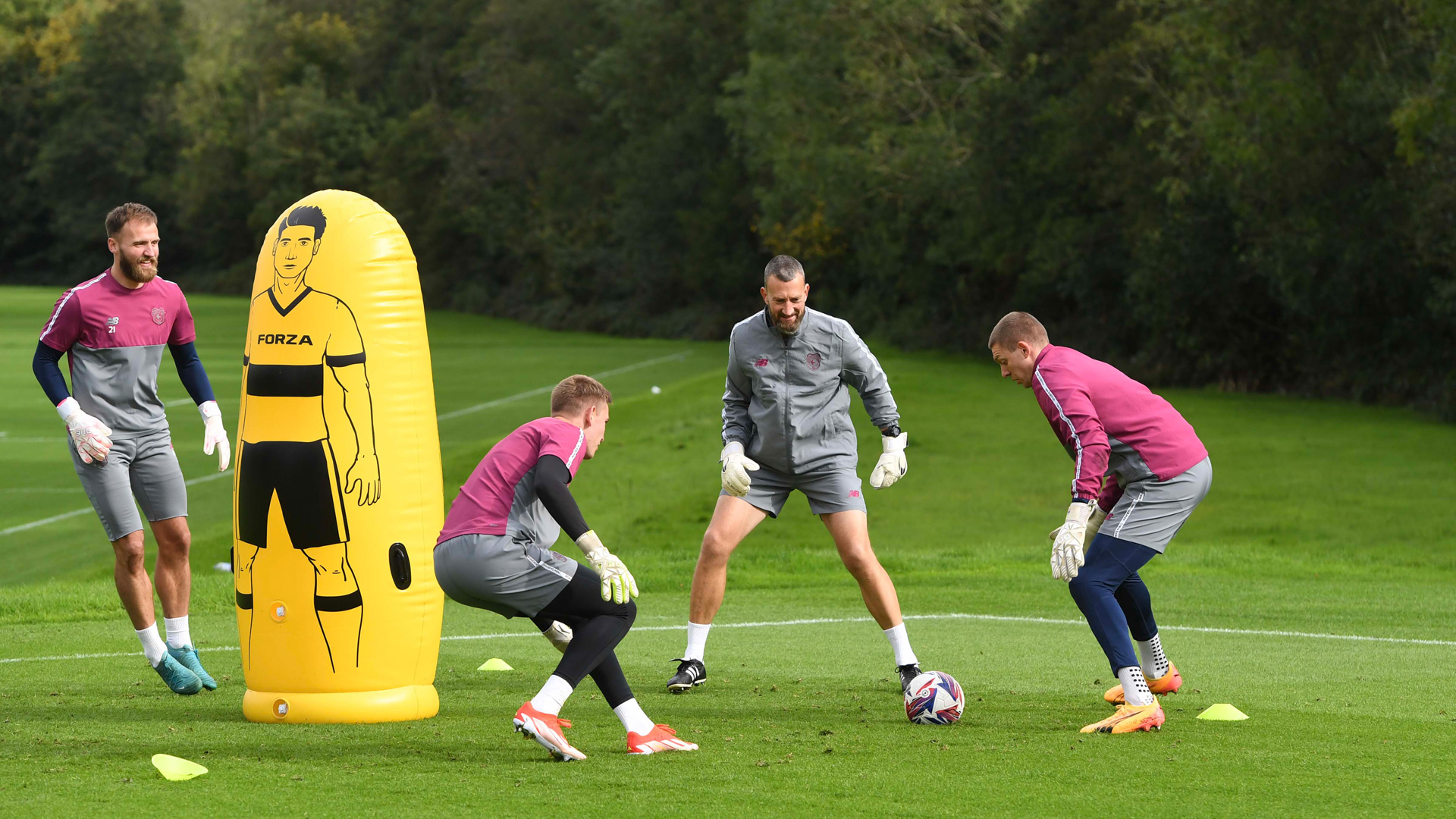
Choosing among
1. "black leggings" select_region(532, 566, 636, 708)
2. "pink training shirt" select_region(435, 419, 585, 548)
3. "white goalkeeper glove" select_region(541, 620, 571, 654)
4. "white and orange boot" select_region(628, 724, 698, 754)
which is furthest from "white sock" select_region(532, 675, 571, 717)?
"white goalkeeper glove" select_region(541, 620, 571, 654)

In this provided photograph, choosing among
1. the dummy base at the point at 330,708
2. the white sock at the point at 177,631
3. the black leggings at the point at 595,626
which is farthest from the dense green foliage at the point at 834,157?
the dummy base at the point at 330,708

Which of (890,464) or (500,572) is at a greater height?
(890,464)

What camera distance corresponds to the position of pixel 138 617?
9078 mm

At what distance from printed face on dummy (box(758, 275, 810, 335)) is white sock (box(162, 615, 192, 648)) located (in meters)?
3.78

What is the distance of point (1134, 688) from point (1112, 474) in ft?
3.78

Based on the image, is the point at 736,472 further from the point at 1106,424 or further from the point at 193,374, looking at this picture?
the point at 193,374

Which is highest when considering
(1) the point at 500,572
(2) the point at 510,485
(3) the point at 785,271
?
(3) the point at 785,271

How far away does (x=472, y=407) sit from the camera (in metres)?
38.6

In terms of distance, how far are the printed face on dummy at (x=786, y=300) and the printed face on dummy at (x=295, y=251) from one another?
239 cm

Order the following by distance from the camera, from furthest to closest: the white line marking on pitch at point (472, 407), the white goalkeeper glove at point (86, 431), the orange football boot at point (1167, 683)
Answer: the white line marking on pitch at point (472, 407)
the orange football boot at point (1167, 683)
the white goalkeeper glove at point (86, 431)

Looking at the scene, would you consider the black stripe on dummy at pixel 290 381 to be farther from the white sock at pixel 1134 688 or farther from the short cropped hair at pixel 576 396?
the white sock at pixel 1134 688

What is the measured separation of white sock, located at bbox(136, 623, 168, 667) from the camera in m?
8.97

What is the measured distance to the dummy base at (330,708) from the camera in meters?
7.96

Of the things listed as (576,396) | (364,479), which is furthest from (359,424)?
(576,396)
